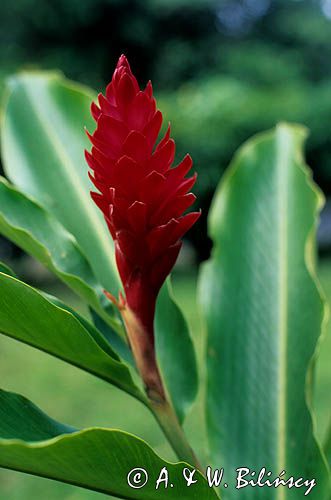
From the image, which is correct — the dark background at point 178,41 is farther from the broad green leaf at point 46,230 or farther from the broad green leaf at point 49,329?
the broad green leaf at point 49,329

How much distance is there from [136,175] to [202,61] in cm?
1102

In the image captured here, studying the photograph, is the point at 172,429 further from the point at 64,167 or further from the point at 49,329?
the point at 64,167

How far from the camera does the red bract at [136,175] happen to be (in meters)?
0.63

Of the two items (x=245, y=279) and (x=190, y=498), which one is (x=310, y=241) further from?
(x=190, y=498)

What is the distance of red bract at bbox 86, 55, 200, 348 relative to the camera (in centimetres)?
63

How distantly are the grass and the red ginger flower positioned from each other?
1762mm

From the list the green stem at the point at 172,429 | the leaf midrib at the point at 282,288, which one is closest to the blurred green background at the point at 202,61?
the leaf midrib at the point at 282,288

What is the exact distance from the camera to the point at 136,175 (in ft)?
2.06

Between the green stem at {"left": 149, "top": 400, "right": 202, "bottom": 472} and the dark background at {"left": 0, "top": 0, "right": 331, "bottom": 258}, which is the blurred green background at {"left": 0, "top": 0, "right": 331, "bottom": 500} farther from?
the green stem at {"left": 149, "top": 400, "right": 202, "bottom": 472}

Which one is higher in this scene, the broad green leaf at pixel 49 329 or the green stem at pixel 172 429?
the broad green leaf at pixel 49 329

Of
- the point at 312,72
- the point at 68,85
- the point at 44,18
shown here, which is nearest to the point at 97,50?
the point at 44,18

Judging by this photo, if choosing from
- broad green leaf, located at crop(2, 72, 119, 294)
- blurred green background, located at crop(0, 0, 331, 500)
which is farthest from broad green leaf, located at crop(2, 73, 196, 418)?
blurred green background, located at crop(0, 0, 331, 500)

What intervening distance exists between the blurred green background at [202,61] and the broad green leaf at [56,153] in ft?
15.8

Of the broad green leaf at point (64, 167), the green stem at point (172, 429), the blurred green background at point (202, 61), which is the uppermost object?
the blurred green background at point (202, 61)
